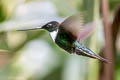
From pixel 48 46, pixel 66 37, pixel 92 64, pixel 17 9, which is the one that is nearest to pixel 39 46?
pixel 48 46

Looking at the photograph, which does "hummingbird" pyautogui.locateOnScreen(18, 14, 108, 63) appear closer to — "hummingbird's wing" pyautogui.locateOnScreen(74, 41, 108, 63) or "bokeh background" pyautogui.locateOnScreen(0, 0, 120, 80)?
"hummingbird's wing" pyautogui.locateOnScreen(74, 41, 108, 63)

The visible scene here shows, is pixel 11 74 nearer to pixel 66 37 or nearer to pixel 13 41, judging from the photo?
pixel 13 41

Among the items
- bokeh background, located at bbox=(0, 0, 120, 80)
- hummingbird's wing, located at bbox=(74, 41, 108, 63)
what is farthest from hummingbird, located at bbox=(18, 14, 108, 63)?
bokeh background, located at bbox=(0, 0, 120, 80)

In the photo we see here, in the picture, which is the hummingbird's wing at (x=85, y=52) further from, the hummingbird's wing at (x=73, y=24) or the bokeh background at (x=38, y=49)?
the bokeh background at (x=38, y=49)

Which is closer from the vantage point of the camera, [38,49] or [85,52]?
[85,52]

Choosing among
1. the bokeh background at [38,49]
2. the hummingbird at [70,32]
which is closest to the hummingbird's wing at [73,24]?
the hummingbird at [70,32]

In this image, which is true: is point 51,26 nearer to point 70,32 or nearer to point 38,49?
point 70,32

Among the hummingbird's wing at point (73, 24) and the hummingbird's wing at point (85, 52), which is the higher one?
the hummingbird's wing at point (73, 24)

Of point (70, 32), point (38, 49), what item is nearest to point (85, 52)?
point (70, 32)

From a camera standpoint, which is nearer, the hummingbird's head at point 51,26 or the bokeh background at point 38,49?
the hummingbird's head at point 51,26
